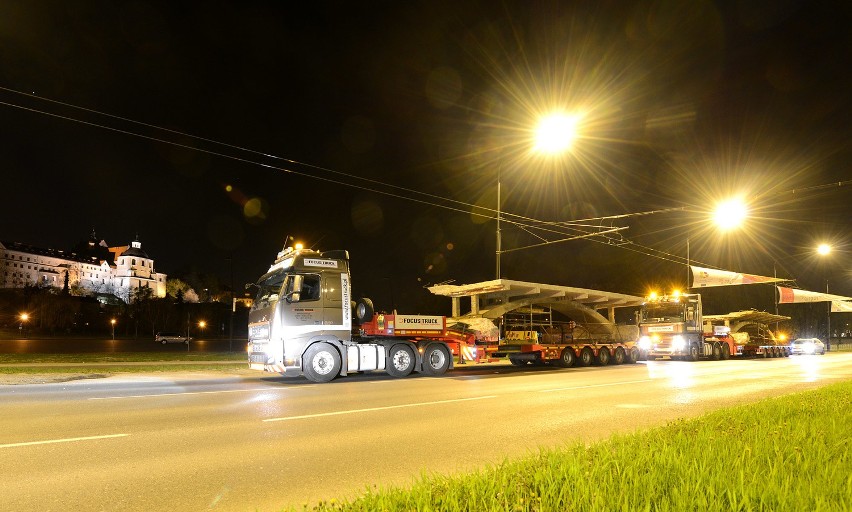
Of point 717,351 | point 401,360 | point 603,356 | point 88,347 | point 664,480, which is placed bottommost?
point 88,347

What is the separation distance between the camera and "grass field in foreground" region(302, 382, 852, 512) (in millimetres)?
4066

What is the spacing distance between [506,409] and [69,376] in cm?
1453

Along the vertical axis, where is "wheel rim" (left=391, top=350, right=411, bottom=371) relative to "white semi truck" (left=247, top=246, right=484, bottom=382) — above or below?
below

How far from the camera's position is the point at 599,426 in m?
9.16

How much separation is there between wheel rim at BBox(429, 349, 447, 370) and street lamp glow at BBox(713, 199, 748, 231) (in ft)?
40.8

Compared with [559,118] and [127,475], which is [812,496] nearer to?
[127,475]

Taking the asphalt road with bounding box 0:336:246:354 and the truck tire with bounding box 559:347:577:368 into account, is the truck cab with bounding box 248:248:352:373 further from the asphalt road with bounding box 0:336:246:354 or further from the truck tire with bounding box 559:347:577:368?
the asphalt road with bounding box 0:336:246:354

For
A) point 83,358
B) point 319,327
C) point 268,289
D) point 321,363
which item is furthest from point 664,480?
point 83,358

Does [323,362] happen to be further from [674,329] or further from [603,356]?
[674,329]

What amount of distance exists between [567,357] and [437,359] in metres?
8.62

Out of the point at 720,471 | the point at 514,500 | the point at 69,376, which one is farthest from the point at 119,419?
the point at 69,376

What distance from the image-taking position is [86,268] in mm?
159125

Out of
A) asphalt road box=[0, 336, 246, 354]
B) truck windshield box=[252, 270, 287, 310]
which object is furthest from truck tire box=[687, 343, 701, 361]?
asphalt road box=[0, 336, 246, 354]

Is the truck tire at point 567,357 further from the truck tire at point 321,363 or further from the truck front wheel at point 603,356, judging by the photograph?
the truck tire at point 321,363
